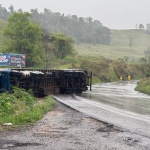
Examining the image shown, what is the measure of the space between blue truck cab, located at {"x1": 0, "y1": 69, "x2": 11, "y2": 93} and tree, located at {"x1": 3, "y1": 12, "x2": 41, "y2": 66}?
35.0m

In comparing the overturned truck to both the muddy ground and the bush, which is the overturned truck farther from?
the muddy ground

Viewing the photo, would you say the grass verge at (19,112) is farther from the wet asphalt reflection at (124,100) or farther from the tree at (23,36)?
the tree at (23,36)

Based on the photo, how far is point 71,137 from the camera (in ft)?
39.0

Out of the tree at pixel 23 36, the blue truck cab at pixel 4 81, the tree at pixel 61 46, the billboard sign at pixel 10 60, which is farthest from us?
the tree at pixel 61 46

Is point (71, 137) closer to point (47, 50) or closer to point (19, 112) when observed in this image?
point (19, 112)

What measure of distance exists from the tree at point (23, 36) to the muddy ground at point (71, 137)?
44.9 m

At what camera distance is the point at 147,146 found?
10.8 m

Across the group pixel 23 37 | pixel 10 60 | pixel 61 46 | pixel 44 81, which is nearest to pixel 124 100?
pixel 44 81

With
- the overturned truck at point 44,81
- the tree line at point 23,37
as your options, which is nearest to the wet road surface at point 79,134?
the overturned truck at point 44,81

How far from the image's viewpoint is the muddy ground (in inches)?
415

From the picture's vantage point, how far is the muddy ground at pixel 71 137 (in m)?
10.5

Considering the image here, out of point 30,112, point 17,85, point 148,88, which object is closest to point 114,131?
point 30,112

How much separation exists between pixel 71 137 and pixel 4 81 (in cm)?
1332

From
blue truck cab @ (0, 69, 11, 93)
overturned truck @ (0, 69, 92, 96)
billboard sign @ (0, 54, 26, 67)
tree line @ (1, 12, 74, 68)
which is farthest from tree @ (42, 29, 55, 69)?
blue truck cab @ (0, 69, 11, 93)
